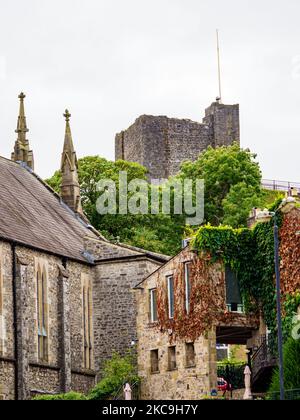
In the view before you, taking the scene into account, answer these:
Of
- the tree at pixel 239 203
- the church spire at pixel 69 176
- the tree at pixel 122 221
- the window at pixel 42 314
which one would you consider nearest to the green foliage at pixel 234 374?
the window at pixel 42 314

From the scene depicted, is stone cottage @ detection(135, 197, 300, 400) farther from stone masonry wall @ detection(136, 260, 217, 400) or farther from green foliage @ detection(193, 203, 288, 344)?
green foliage @ detection(193, 203, 288, 344)

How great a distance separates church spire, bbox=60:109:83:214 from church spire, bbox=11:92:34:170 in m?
2.02

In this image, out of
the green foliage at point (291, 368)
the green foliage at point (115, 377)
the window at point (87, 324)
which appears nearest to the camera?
the green foliage at point (291, 368)

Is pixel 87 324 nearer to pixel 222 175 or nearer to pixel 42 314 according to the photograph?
pixel 42 314

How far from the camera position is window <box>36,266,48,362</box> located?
64.0 m

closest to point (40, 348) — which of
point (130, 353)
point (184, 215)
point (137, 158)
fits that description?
point (130, 353)

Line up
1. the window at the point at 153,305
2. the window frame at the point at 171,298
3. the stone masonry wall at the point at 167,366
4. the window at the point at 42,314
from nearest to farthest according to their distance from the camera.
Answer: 1. the stone masonry wall at the point at 167,366
2. the window frame at the point at 171,298
3. the window at the point at 153,305
4. the window at the point at 42,314

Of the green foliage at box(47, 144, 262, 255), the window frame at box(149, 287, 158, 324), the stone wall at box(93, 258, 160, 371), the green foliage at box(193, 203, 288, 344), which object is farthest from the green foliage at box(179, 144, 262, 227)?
the green foliage at box(193, 203, 288, 344)

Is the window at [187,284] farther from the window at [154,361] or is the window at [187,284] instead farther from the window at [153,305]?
the window at [154,361]

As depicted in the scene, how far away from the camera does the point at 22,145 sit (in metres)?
79.5

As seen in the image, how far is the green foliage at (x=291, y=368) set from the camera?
4962 cm

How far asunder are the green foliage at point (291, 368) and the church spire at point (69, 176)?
2799 centimetres

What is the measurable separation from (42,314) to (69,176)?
16.6 m
